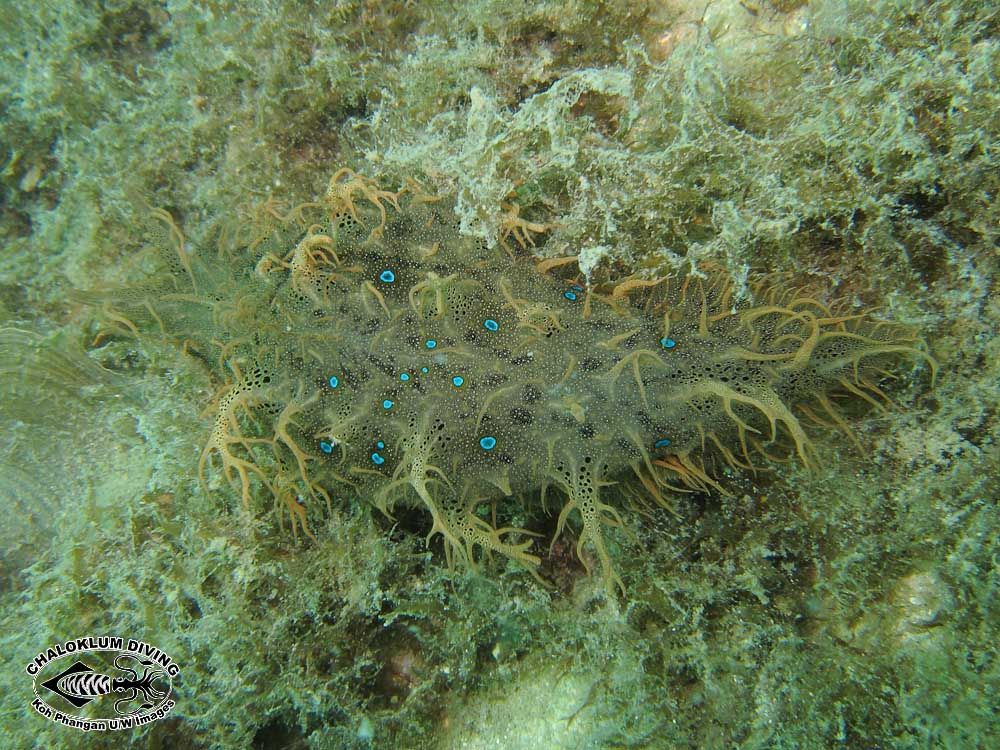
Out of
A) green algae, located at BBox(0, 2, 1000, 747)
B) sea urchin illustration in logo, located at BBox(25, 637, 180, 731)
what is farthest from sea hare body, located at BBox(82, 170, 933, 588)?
sea urchin illustration in logo, located at BBox(25, 637, 180, 731)

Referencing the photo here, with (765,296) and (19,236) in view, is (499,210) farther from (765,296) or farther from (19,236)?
(19,236)

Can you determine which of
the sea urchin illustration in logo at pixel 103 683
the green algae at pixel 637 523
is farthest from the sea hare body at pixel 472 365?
the sea urchin illustration in logo at pixel 103 683

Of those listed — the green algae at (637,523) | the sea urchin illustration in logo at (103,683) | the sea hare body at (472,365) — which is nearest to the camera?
the green algae at (637,523)

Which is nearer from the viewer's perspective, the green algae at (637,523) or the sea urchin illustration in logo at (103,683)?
the green algae at (637,523)

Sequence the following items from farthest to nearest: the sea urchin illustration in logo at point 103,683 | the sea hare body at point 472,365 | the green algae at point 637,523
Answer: the sea hare body at point 472,365 → the sea urchin illustration in logo at point 103,683 → the green algae at point 637,523

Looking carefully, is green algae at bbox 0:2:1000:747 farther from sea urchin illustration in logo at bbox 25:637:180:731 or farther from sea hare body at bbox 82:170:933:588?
sea hare body at bbox 82:170:933:588

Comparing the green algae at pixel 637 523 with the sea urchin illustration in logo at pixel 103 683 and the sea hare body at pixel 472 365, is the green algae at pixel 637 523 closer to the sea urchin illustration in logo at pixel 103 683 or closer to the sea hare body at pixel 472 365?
the sea urchin illustration in logo at pixel 103 683

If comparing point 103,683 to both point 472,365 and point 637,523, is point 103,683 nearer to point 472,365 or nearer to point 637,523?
point 472,365
